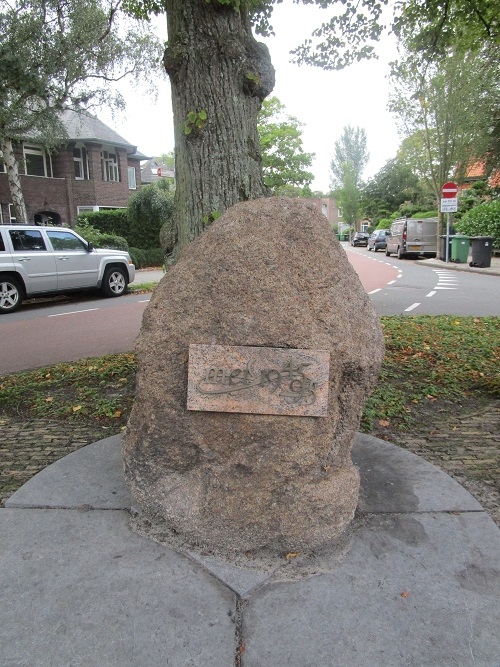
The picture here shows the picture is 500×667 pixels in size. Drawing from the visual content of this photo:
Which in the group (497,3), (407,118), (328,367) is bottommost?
→ (328,367)

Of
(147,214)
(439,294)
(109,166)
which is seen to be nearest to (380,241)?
(109,166)

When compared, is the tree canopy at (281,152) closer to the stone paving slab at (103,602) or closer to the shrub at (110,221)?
the shrub at (110,221)

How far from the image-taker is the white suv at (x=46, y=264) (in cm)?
1205

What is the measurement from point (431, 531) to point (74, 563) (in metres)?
1.88

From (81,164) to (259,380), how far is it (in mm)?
33013

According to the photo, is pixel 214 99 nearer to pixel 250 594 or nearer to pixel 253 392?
pixel 253 392

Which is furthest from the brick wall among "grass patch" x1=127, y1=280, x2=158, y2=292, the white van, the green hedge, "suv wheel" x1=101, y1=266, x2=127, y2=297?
the white van

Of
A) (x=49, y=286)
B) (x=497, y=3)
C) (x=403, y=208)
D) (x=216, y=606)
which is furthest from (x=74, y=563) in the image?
(x=403, y=208)

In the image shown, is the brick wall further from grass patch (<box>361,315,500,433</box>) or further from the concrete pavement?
the concrete pavement

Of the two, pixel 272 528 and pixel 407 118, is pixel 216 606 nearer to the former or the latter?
pixel 272 528

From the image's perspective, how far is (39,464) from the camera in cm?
389

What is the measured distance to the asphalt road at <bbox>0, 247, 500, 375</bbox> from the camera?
7989mm

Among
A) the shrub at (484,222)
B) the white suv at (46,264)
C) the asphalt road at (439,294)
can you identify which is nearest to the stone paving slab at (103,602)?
the asphalt road at (439,294)

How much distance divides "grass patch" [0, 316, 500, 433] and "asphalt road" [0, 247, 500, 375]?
3.89 feet
